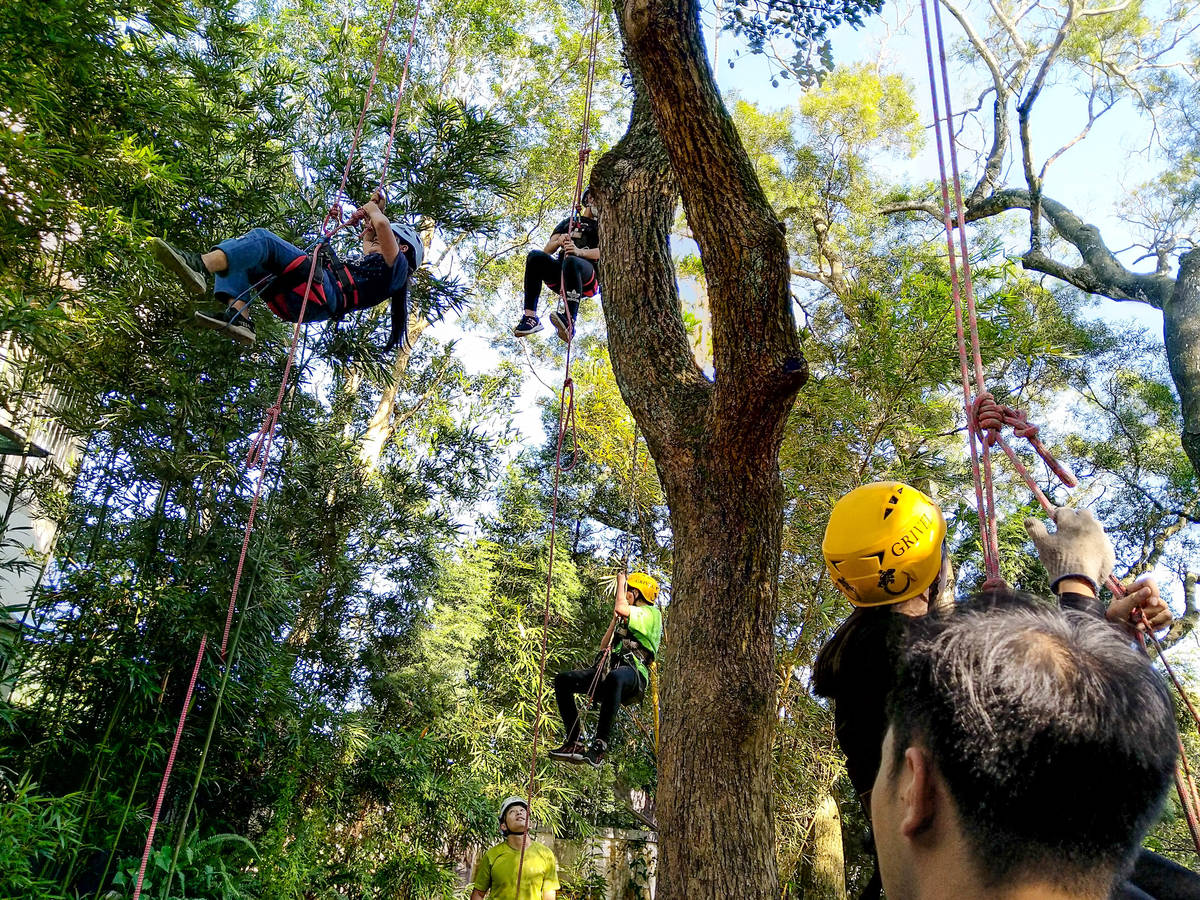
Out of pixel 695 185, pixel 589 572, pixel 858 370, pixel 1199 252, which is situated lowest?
pixel 695 185

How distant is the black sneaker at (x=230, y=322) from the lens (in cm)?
329

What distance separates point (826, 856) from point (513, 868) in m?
3.28

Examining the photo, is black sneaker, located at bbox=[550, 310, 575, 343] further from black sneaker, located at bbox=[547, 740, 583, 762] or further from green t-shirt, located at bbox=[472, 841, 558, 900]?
green t-shirt, located at bbox=[472, 841, 558, 900]

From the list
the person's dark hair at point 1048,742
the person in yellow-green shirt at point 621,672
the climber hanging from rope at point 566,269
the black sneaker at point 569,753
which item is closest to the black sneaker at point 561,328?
the climber hanging from rope at point 566,269

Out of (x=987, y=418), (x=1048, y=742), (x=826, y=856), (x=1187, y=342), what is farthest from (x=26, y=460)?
(x=1187, y=342)

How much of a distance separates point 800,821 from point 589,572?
3.71 meters

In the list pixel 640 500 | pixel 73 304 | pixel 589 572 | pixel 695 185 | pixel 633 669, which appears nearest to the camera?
pixel 695 185

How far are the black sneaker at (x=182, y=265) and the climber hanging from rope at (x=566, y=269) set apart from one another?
147cm

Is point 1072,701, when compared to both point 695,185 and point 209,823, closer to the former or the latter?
point 695,185

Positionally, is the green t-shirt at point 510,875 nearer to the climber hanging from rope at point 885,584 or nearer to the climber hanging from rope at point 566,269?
the climber hanging from rope at point 566,269

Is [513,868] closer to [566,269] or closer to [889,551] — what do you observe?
[566,269]

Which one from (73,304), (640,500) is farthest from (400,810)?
(73,304)

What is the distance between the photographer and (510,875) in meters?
4.72

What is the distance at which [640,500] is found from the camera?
28.4 ft
